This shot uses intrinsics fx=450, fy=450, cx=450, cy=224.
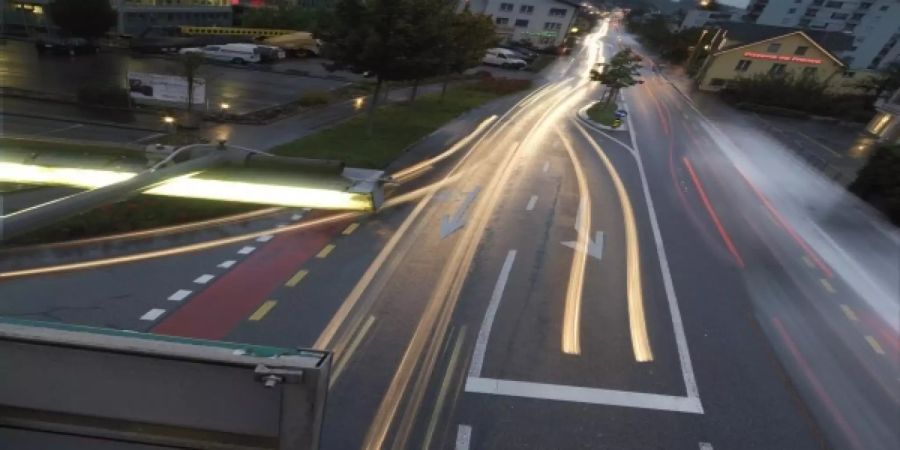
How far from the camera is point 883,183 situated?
2253 cm

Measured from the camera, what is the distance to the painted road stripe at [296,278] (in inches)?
438

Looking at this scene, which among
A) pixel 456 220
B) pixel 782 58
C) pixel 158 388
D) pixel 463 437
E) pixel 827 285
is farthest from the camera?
pixel 782 58

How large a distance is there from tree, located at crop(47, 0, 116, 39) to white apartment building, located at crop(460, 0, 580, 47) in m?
54.1

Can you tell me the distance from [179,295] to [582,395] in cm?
906

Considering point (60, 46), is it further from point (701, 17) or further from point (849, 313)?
point (701, 17)

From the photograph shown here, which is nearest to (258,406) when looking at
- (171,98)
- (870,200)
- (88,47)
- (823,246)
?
(823,246)

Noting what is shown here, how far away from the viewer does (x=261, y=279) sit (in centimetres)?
1120

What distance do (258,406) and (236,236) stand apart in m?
10.8

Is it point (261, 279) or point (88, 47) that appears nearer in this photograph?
point (261, 279)

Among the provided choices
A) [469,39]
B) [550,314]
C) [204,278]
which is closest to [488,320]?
[550,314]

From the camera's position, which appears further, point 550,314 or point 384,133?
point 384,133

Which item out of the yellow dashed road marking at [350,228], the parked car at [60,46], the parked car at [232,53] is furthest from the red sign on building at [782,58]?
the parked car at [60,46]

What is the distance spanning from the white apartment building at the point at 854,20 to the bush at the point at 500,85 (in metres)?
63.2

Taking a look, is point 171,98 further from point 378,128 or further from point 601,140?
point 601,140
